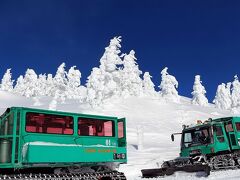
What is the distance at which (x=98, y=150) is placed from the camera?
998 centimetres

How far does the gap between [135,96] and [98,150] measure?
7147 cm

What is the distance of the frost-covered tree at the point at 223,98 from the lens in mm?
112000

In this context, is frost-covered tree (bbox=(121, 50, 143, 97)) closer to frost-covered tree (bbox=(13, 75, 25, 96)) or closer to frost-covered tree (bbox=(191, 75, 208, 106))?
frost-covered tree (bbox=(191, 75, 208, 106))

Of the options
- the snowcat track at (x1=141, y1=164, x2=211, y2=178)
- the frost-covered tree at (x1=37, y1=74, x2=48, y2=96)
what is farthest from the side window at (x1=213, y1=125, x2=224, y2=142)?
the frost-covered tree at (x1=37, y1=74, x2=48, y2=96)

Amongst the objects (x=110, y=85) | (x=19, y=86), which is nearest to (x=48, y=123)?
(x=110, y=85)

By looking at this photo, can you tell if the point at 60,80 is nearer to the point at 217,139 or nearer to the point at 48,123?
the point at 217,139

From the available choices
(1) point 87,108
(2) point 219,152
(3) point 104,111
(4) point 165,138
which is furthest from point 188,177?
(1) point 87,108

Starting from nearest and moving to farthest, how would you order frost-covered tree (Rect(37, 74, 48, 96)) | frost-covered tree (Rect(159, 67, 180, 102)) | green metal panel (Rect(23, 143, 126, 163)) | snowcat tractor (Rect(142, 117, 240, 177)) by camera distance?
green metal panel (Rect(23, 143, 126, 163)), snowcat tractor (Rect(142, 117, 240, 177)), frost-covered tree (Rect(159, 67, 180, 102)), frost-covered tree (Rect(37, 74, 48, 96))

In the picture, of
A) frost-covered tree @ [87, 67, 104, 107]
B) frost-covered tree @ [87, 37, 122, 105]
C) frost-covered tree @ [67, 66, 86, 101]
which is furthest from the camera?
frost-covered tree @ [67, 66, 86, 101]

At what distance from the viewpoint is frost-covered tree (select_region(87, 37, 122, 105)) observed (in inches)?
2965

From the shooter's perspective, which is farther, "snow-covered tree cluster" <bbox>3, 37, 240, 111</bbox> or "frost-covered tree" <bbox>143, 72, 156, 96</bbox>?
"frost-covered tree" <bbox>143, 72, 156, 96</bbox>

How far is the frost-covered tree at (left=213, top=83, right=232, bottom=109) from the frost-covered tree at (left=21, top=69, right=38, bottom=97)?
2570 inches

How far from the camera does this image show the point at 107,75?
78.9 m

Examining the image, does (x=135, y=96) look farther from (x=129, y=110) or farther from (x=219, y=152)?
(x=219, y=152)
